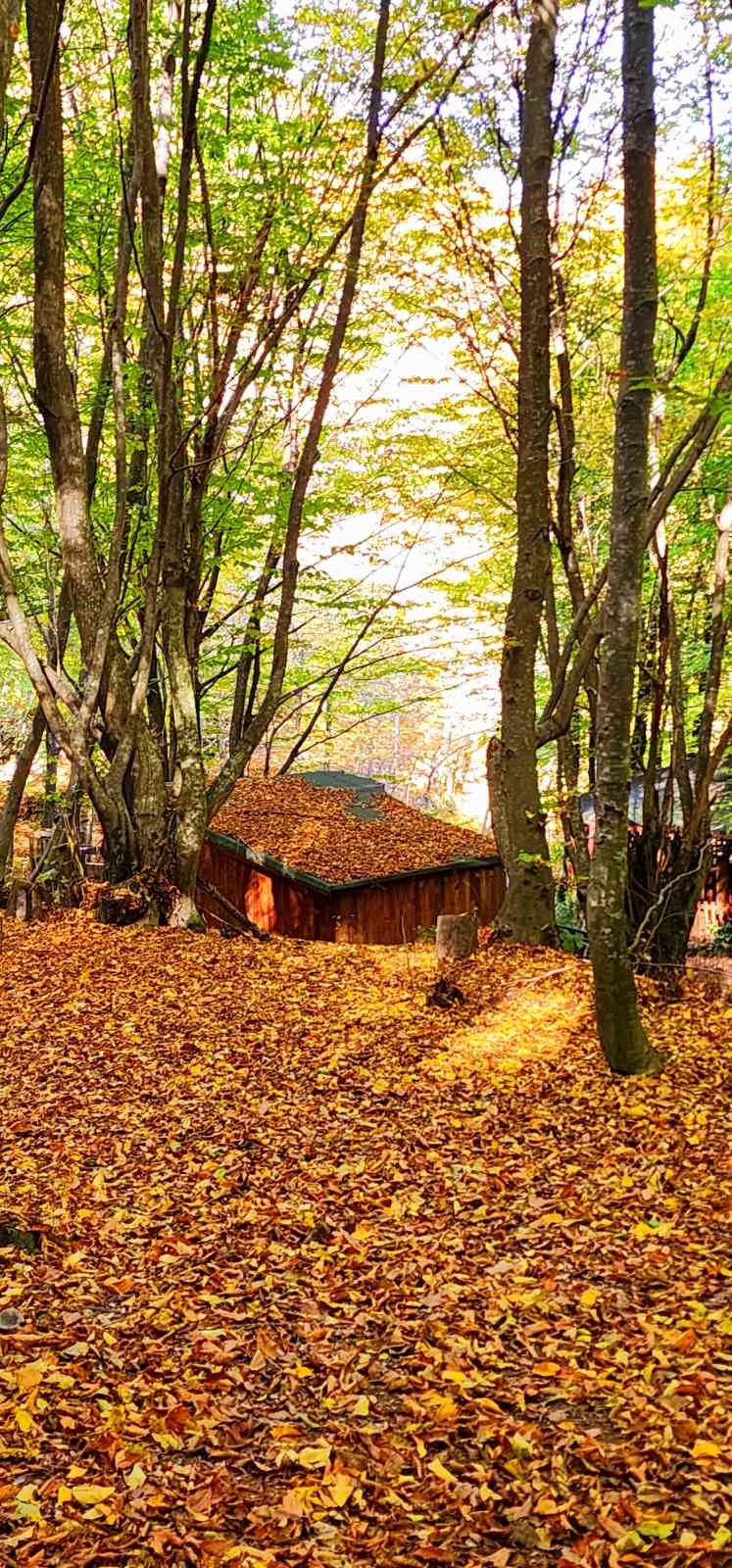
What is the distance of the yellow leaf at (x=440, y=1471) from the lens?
2.57 m

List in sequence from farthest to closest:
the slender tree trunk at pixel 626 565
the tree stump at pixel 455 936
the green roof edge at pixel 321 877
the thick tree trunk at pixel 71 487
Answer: the green roof edge at pixel 321 877 → the tree stump at pixel 455 936 → the thick tree trunk at pixel 71 487 → the slender tree trunk at pixel 626 565

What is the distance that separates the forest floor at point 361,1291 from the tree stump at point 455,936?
154cm

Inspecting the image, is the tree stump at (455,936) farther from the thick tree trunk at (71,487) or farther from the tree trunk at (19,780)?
the tree trunk at (19,780)

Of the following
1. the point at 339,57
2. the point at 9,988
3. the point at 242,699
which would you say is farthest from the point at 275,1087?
the point at 242,699

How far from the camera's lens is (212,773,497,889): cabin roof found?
12648mm

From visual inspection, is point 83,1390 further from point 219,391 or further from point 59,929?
point 219,391

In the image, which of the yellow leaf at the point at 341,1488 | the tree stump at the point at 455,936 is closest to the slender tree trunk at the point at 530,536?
A: the tree stump at the point at 455,936

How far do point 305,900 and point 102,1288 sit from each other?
30.0ft

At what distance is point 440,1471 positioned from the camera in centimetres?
260

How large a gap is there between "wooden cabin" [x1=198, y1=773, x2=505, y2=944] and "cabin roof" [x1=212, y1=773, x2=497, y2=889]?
0.05 ft

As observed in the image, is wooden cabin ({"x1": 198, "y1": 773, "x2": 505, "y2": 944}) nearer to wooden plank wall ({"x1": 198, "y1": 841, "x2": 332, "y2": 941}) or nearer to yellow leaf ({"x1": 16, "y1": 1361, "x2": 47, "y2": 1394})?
wooden plank wall ({"x1": 198, "y1": 841, "x2": 332, "y2": 941})

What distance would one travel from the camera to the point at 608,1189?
163 inches

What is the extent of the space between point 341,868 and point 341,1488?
33.0 ft

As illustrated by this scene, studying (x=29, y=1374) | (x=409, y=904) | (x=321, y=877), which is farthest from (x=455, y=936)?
(x=29, y=1374)
